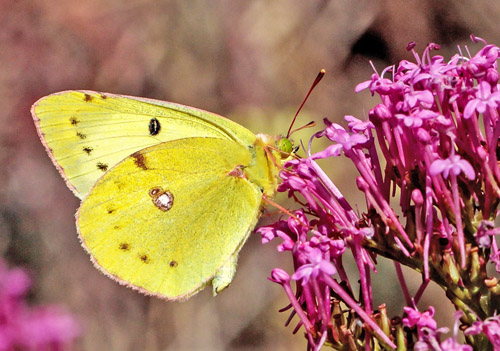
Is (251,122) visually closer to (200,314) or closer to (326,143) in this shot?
(326,143)

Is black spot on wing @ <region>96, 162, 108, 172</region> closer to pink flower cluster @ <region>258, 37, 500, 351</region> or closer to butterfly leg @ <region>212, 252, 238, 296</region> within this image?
butterfly leg @ <region>212, 252, 238, 296</region>

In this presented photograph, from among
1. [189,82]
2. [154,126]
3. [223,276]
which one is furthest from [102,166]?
[189,82]

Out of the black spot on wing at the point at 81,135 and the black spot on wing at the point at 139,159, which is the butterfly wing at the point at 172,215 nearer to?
the black spot on wing at the point at 139,159

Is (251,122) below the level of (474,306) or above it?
below

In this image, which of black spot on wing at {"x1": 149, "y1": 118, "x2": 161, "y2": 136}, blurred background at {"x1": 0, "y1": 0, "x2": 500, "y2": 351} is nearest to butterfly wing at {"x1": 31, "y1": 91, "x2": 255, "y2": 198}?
black spot on wing at {"x1": 149, "y1": 118, "x2": 161, "y2": 136}

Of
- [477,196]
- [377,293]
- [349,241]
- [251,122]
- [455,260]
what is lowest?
[377,293]

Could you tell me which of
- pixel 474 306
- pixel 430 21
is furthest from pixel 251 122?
pixel 474 306
